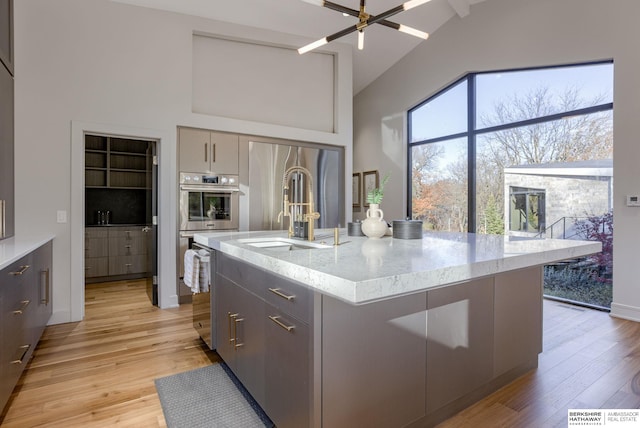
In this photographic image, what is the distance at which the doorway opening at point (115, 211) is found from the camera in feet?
16.2

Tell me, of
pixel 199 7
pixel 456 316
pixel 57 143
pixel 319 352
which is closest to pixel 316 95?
pixel 199 7

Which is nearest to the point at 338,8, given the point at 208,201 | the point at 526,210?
the point at 208,201

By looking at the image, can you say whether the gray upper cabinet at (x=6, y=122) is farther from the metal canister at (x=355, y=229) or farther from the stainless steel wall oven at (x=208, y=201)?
the metal canister at (x=355, y=229)

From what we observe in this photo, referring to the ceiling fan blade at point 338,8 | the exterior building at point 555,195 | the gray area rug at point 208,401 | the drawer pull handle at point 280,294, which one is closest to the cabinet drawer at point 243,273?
the drawer pull handle at point 280,294

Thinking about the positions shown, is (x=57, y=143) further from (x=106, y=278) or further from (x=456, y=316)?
(x=456, y=316)

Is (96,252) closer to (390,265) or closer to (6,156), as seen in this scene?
(6,156)

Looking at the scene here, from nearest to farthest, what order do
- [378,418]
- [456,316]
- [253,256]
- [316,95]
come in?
[378,418] → [253,256] → [456,316] → [316,95]

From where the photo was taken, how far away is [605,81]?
12.0 ft

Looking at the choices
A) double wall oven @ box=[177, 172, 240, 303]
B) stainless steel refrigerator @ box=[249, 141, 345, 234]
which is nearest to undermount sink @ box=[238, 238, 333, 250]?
stainless steel refrigerator @ box=[249, 141, 345, 234]

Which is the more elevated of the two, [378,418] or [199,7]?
[199,7]

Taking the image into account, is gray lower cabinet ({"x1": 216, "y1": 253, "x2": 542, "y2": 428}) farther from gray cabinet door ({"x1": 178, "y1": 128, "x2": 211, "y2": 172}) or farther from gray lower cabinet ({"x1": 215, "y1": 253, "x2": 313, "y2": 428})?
gray cabinet door ({"x1": 178, "y1": 128, "x2": 211, "y2": 172})

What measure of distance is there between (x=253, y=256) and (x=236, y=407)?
0.95 meters

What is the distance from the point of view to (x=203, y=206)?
4.00m

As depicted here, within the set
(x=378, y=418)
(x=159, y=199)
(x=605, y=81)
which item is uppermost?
(x=605, y=81)
